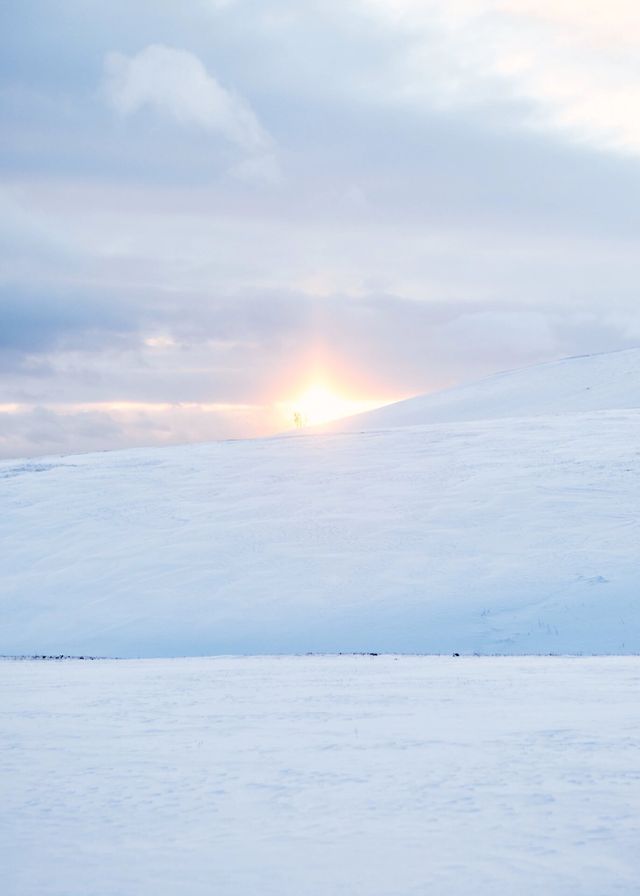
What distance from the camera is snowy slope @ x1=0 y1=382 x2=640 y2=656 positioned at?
14.4 meters

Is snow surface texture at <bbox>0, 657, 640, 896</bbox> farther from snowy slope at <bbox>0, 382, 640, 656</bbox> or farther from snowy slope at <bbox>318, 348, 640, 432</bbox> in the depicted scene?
snowy slope at <bbox>318, 348, 640, 432</bbox>

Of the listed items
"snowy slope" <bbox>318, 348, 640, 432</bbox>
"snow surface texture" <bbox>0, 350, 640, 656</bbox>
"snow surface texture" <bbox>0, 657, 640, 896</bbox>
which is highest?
"snowy slope" <bbox>318, 348, 640, 432</bbox>

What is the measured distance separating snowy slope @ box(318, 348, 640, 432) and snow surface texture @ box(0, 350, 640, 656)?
10560mm

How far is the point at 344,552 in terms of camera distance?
17094 mm

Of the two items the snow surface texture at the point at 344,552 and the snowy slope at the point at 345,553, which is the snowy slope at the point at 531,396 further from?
the snowy slope at the point at 345,553

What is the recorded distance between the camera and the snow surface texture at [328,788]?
503cm

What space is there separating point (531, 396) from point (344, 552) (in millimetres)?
22844

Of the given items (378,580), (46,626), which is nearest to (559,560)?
(378,580)

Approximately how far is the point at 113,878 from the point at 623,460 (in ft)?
54.6

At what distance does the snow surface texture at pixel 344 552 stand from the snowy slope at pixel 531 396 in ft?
34.6

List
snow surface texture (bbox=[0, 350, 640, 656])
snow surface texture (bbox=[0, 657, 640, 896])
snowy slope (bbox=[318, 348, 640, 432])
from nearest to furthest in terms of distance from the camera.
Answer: snow surface texture (bbox=[0, 657, 640, 896])
snow surface texture (bbox=[0, 350, 640, 656])
snowy slope (bbox=[318, 348, 640, 432])

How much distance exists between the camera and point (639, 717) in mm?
8008

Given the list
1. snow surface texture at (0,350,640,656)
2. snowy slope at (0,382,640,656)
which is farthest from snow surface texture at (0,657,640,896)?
snowy slope at (0,382,640,656)

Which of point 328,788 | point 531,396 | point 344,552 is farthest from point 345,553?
point 531,396
